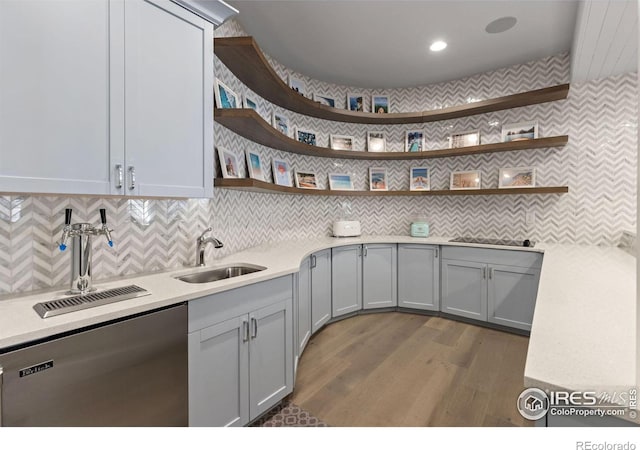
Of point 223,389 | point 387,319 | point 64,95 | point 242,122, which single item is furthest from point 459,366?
point 64,95

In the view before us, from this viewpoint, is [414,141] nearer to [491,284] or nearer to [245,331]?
[491,284]

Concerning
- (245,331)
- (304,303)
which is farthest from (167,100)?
(304,303)

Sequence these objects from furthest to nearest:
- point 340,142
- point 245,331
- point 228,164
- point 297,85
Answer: point 340,142, point 297,85, point 228,164, point 245,331

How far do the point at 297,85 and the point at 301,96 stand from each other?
61 centimetres

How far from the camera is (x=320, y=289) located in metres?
2.92

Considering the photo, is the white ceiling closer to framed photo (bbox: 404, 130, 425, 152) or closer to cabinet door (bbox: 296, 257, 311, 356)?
framed photo (bbox: 404, 130, 425, 152)

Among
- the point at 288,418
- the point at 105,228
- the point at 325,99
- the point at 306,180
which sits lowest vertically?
the point at 288,418

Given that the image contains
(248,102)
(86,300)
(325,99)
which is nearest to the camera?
(86,300)

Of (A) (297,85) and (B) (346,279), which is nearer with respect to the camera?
(B) (346,279)

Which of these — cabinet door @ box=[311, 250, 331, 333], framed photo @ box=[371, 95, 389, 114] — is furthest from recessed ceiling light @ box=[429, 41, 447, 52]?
cabinet door @ box=[311, 250, 331, 333]

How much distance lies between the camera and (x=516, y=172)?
3.38 m

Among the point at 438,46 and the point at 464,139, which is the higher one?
the point at 438,46
